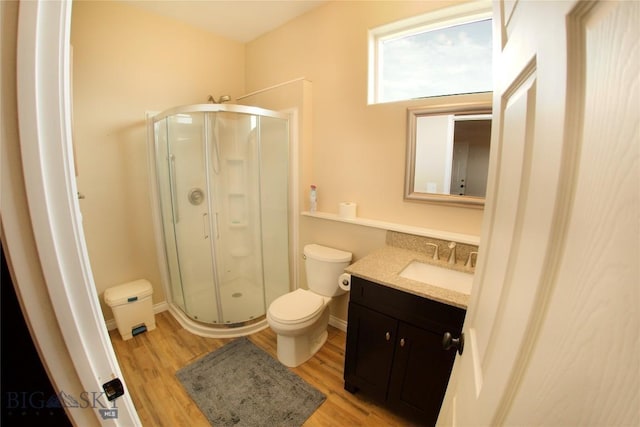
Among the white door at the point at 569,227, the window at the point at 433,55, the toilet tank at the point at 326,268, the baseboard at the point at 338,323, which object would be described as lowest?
the baseboard at the point at 338,323

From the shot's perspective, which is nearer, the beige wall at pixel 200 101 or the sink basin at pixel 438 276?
the sink basin at pixel 438 276

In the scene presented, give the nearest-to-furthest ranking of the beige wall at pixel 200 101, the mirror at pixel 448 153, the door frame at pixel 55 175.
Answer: the door frame at pixel 55 175 → the mirror at pixel 448 153 → the beige wall at pixel 200 101

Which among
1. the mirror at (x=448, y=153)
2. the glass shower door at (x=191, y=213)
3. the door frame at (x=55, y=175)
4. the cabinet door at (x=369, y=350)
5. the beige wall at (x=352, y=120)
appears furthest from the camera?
the glass shower door at (x=191, y=213)

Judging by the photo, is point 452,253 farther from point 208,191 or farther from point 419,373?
point 208,191

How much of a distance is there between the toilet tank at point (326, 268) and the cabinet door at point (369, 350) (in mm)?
500

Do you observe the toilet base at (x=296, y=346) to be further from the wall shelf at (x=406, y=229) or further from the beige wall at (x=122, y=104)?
the beige wall at (x=122, y=104)

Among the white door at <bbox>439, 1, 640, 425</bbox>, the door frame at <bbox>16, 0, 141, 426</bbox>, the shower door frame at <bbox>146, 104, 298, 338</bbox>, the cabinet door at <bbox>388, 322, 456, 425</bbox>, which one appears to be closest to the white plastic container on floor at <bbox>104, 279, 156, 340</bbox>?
the shower door frame at <bbox>146, 104, 298, 338</bbox>

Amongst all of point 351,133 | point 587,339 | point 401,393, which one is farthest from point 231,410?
point 351,133

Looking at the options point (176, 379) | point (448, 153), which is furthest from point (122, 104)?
point (448, 153)

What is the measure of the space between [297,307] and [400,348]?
79 centimetres

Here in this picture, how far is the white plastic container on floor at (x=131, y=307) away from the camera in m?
2.07

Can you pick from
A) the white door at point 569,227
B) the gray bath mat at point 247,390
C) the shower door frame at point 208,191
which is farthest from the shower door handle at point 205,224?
the white door at point 569,227

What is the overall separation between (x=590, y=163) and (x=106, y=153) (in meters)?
2.80

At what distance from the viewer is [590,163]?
0.27 metres
